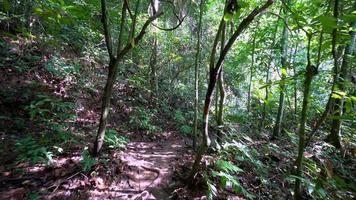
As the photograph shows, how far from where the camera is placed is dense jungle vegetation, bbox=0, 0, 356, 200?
118 inches

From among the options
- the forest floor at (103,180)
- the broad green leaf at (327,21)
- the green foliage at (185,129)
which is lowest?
the forest floor at (103,180)

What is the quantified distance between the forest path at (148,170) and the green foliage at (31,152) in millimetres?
1258

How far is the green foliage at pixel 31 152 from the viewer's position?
163 inches

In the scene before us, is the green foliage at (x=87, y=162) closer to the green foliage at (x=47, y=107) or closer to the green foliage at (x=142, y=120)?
the green foliage at (x=47, y=107)

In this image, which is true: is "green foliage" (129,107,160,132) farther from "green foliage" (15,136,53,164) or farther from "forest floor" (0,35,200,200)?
"green foliage" (15,136,53,164)

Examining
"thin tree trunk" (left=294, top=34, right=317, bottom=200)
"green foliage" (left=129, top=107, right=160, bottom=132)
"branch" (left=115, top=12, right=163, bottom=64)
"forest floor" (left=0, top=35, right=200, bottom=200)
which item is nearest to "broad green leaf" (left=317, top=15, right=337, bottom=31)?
"thin tree trunk" (left=294, top=34, right=317, bottom=200)

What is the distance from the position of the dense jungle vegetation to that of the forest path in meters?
0.03

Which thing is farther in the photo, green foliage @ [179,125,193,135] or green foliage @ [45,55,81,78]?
green foliage @ [179,125,193,135]

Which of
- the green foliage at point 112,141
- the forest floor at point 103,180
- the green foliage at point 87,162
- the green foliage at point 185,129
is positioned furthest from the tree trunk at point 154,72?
the green foliage at point 87,162

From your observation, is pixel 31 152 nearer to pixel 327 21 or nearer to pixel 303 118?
pixel 303 118

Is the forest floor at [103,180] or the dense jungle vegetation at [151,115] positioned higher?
the dense jungle vegetation at [151,115]

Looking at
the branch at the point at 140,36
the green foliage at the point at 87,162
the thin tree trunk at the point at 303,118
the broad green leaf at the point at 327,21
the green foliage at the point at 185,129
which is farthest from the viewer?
the green foliage at the point at 185,129

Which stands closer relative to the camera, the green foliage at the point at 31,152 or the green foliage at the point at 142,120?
the green foliage at the point at 31,152

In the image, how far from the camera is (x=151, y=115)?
29.4 feet
